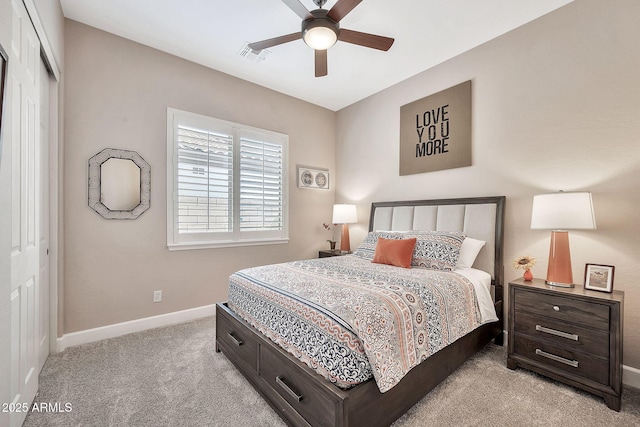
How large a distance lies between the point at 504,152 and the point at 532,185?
0.42m

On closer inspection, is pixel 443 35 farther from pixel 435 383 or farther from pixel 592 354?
pixel 435 383

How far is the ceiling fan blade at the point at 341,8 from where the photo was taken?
1.81 metres

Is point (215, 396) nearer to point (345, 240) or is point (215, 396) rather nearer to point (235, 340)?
point (235, 340)

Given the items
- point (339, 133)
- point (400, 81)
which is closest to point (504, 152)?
point (400, 81)

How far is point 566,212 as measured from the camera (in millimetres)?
1996

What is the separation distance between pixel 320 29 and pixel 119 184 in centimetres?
240

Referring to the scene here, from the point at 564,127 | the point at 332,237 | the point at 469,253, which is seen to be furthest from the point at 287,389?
the point at 332,237

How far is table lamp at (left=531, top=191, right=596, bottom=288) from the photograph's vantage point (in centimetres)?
195

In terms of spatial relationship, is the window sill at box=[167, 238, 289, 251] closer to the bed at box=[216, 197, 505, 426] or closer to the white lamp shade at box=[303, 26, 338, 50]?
the bed at box=[216, 197, 505, 426]

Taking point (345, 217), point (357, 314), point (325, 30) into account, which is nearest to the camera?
point (357, 314)

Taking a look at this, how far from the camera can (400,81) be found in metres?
3.62

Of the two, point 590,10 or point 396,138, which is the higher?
point 590,10

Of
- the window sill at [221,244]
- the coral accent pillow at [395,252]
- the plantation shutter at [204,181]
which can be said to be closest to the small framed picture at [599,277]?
the coral accent pillow at [395,252]

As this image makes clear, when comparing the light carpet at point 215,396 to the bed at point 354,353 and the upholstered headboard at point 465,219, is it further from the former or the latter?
the upholstered headboard at point 465,219
